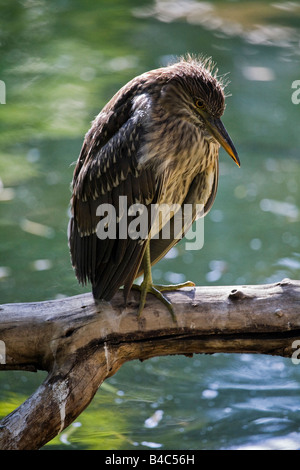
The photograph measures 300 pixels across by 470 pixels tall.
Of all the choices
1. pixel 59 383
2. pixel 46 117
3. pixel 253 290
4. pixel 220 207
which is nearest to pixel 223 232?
pixel 220 207

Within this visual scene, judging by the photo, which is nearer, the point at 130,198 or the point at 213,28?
the point at 130,198

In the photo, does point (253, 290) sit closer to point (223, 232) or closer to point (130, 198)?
point (130, 198)

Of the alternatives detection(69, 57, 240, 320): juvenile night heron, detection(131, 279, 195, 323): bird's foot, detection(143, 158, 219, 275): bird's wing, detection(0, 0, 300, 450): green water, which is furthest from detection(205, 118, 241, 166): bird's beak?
detection(0, 0, 300, 450): green water

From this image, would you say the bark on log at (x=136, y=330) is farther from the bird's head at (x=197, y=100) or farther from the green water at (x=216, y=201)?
the green water at (x=216, y=201)

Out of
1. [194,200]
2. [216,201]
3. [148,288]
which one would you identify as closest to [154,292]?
[148,288]

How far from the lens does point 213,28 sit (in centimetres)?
922

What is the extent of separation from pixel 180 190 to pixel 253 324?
633 millimetres

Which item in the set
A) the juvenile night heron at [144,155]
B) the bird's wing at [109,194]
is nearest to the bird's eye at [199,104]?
the juvenile night heron at [144,155]

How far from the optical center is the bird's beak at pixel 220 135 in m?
2.79

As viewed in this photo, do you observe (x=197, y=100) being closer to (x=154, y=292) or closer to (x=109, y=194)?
(x=109, y=194)

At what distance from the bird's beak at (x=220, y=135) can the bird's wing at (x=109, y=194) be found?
0.27 meters

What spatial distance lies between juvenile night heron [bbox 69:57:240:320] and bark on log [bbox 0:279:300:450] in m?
0.10

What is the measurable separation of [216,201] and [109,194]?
3382mm

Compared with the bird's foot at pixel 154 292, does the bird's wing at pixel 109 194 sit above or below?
above
